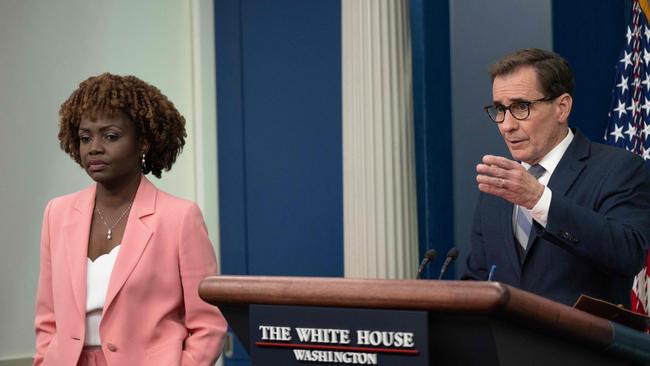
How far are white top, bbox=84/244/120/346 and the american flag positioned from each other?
241cm

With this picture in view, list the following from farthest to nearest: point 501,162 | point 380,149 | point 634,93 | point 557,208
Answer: point 380,149
point 634,93
point 557,208
point 501,162

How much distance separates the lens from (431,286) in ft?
5.50

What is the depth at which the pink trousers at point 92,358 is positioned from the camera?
8.94ft

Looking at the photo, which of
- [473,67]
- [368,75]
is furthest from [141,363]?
[368,75]

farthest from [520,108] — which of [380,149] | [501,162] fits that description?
[380,149]

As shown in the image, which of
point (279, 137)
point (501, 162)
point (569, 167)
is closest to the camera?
point (501, 162)

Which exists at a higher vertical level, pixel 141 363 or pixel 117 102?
pixel 117 102

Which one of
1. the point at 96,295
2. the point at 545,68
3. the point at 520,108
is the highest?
the point at 545,68

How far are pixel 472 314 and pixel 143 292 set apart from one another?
129 centimetres

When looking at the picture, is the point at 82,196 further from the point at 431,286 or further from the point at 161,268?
the point at 431,286

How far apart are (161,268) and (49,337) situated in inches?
14.9

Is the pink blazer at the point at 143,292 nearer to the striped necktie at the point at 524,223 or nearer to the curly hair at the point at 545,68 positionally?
the striped necktie at the point at 524,223

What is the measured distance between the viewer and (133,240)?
2756 mm

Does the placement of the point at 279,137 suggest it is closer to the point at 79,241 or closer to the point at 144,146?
the point at 144,146
